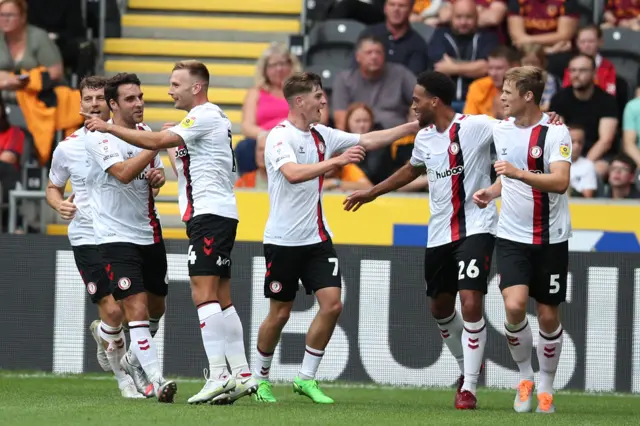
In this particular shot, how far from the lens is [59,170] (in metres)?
11.2

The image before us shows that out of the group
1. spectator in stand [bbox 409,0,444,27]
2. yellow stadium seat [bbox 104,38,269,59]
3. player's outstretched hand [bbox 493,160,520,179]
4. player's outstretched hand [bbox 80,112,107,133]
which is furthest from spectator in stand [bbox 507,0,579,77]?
player's outstretched hand [bbox 80,112,107,133]

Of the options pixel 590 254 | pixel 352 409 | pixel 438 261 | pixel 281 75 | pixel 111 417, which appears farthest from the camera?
pixel 281 75

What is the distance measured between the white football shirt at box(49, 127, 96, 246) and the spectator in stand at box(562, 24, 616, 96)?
652 centimetres

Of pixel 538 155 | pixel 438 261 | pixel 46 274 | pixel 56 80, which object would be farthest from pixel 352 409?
pixel 56 80

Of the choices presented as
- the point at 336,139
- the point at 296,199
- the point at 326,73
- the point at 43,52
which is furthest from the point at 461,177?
the point at 43,52

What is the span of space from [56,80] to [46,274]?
3.59 meters

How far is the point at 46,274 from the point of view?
12680mm

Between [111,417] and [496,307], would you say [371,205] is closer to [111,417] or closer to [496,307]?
[496,307]

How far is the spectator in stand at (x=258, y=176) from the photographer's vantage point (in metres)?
13.8

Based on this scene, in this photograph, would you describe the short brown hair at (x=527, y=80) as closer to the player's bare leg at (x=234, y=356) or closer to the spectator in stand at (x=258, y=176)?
the player's bare leg at (x=234, y=356)

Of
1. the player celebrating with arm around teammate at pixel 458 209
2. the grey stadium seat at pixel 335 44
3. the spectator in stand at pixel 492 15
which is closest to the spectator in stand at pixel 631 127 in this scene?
the spectator in stand at pixel 492 15

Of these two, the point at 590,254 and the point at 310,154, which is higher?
the point at 310,154

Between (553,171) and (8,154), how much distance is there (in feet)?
22.6

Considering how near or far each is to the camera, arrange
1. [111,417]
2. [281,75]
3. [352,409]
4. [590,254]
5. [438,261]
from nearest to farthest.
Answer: [111,417]
[352,409]
[438,261]
[590,254]
[281,75]
